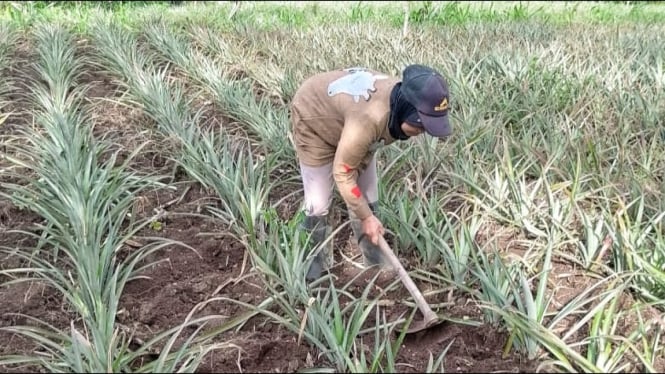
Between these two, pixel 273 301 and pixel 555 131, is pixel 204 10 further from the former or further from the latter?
pixel 273 301

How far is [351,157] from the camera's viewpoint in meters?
2.44

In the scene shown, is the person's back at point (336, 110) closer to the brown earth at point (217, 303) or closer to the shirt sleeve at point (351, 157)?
the shirt sleeve at point (351, 157)

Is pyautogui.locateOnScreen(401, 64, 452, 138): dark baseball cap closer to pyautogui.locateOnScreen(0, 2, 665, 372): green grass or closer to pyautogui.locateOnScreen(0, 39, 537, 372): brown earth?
pyautogui.locateOnScreen(0, 2, 665, 372): green grass

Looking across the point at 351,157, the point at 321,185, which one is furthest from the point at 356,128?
the point at 321,185

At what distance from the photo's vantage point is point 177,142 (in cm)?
377

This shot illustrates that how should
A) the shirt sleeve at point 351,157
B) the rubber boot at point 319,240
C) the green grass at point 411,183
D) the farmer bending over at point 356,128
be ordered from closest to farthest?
the green grass at point 411,183 < the farmer bending over at point 356,128 < the shirt sleeve at point 351,157 < the rubber boot at point 319,240

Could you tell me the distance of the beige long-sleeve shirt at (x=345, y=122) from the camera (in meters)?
2.44

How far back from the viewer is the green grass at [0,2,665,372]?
2203 mm

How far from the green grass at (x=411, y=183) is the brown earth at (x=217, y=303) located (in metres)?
0.07

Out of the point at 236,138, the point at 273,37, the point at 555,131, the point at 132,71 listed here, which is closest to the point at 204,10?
the point at 273,37

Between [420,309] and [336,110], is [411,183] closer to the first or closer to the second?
[336,110]

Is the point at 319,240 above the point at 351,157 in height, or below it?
below

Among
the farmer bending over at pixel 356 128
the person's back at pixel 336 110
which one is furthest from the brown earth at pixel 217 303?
the person's back at pixel 336 110

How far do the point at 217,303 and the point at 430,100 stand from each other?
1119 mm
